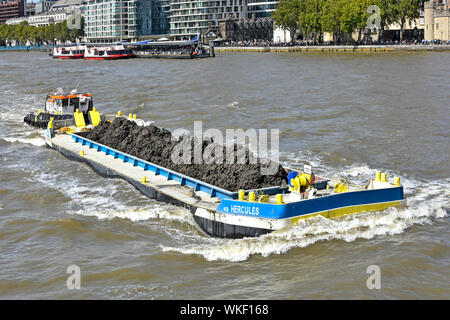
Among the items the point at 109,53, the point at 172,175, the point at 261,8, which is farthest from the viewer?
the point at 261,8

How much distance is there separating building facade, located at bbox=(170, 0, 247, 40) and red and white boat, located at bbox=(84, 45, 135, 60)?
1943 inches

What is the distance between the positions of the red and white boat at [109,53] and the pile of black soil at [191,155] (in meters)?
97.2

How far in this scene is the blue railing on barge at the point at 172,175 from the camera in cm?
1745

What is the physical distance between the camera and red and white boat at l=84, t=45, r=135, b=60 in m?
121

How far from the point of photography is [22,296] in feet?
45.3

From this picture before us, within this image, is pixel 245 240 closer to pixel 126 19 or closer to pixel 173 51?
pixel 173 51

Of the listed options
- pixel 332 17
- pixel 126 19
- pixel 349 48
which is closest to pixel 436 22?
pixel 349 48

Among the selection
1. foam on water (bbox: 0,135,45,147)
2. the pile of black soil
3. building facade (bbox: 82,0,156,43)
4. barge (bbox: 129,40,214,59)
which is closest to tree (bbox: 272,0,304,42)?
barge (bbox: 129,40,214,59)

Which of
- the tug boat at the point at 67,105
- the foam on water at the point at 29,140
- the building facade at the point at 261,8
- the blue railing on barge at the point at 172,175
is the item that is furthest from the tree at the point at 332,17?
the blue railing on barge at the point at 172,175

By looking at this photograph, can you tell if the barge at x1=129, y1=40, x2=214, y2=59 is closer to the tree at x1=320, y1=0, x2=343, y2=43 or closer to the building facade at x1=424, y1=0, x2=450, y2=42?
the tree at x1=320, y1=0, x2=343, y2=43

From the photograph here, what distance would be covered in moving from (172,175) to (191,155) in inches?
41.0

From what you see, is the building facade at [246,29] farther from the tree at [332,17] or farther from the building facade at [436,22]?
the building facade at [436,22]

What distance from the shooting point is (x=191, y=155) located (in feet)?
67.9
